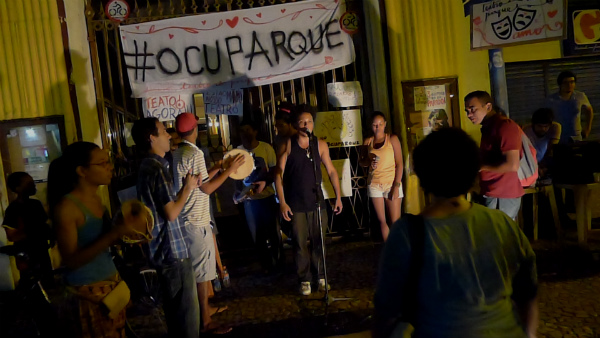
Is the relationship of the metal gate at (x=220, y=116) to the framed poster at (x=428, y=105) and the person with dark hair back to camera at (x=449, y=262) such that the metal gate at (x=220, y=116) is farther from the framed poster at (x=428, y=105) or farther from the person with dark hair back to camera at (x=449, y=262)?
the person with dark hair back to camera at (x=449, y=262)

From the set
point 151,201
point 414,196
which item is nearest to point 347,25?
point 414,196

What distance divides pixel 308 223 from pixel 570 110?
4.52 m

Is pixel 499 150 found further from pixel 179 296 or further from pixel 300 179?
pixel 179 296

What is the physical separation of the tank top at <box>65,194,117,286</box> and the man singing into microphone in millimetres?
2333

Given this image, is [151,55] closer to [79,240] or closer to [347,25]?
[347,25]

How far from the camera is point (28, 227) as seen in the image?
4.25m

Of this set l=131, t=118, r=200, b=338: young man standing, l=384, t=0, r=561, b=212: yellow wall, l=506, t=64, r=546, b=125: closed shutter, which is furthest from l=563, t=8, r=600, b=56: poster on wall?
l=131, t=118, r=200, b=338: young man standing

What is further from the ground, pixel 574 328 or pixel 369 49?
pixel 369 49

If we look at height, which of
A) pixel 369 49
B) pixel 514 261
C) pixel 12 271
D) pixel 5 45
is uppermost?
pixel 5 45

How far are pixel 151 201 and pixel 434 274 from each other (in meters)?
1.96

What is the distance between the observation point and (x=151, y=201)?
2.93 metres

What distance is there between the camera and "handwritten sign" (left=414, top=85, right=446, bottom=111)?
20.5 ft

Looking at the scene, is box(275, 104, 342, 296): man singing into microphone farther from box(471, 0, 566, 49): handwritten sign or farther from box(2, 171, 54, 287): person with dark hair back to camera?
box(471, 0, 566, 49): handwritten sign

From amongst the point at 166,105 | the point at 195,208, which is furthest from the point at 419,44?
the point at 195,208
